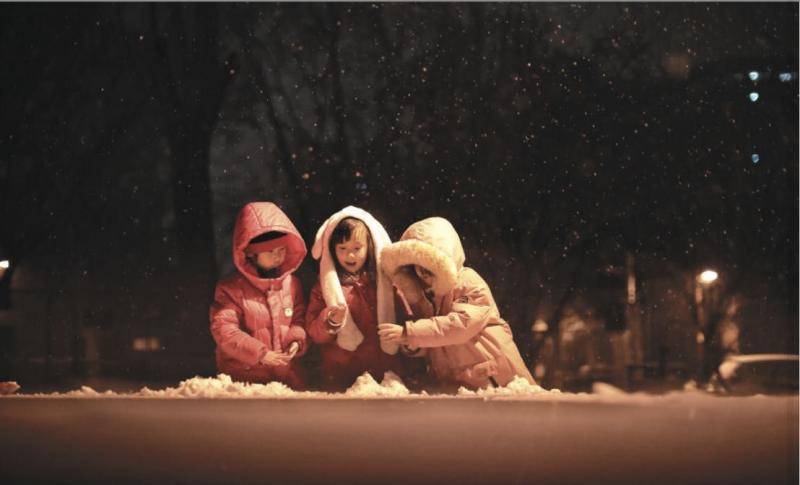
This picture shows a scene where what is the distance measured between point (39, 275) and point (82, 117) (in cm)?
37

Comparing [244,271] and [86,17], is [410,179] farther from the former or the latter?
[86,17]

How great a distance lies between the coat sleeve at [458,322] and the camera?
197 centimetres

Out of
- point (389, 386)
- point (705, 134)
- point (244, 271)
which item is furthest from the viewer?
point (705, 134)

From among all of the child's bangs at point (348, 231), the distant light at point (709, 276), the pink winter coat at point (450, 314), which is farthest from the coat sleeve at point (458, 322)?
the distant light at point (709, 276)

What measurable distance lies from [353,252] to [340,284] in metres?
0.07

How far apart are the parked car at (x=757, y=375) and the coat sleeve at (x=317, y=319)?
0.74 m

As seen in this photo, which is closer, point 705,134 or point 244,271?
point 244,271

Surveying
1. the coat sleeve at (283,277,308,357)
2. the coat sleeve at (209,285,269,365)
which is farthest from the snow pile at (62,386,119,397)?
the coat sleeve at (283,277,308,357)

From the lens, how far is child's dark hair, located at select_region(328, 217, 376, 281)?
210 centimetres

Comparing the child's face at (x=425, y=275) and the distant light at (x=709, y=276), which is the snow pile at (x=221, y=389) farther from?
the distant light at (x=709, y=276)

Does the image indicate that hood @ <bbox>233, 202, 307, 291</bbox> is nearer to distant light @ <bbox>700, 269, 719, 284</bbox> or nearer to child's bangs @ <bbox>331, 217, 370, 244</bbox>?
child's bangs @ <bbox>331, 217, 370, 244</bbox>

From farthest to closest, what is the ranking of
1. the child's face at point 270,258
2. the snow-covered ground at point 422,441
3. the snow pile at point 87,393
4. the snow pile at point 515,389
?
the child's face at point 270,258, the snow pile at point 515,389, the snow pile at point 87,393, the snow-covered ground at point 422,441

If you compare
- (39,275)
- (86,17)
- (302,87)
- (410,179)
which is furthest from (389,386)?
(86,17)

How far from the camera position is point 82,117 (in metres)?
2.40
